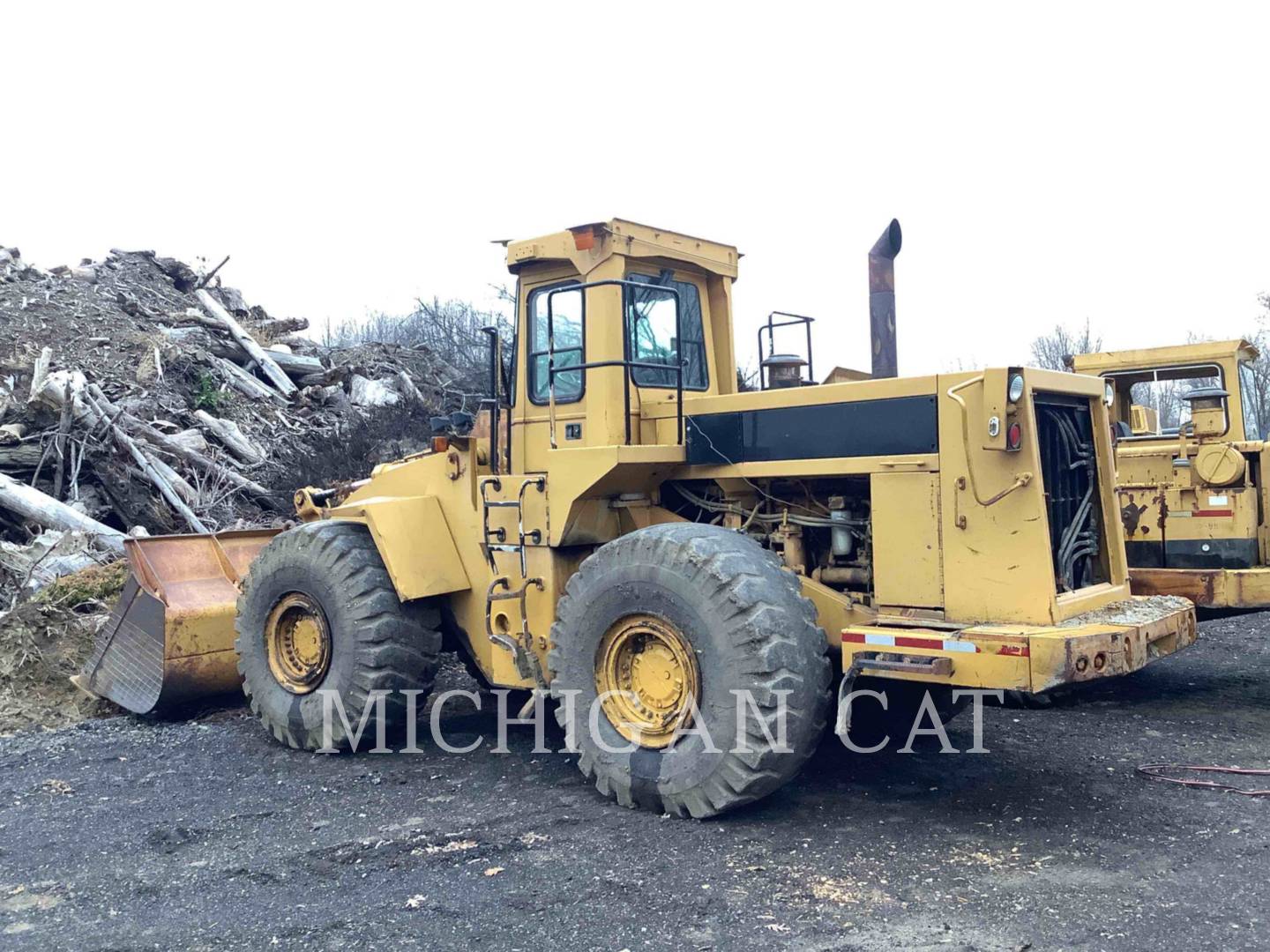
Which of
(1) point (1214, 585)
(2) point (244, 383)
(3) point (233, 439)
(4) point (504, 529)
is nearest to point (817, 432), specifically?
(4) point (504, 529)

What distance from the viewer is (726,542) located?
5.47 m

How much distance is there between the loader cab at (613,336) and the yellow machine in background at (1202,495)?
3532mm

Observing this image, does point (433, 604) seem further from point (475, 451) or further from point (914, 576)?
point (914, 576)

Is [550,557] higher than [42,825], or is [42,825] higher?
[550,557]

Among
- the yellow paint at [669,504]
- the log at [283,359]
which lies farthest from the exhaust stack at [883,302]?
the log at [283,359]

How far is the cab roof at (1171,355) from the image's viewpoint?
9008 mm

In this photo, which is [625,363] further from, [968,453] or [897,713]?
[897,713]

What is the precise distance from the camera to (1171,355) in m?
9.12

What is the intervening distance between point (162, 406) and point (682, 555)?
9.90 m

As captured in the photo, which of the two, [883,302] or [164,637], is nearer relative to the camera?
[883,302]

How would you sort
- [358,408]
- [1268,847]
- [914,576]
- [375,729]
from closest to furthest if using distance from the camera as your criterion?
[1268,847]
[914,576]
[375,729]
[358,408]

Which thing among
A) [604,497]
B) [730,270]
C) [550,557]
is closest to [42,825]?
[550,557]

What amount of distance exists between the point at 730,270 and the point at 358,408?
939cm

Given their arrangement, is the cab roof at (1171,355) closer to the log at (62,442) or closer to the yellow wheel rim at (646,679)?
the yellow wheel rim at (646,679)
